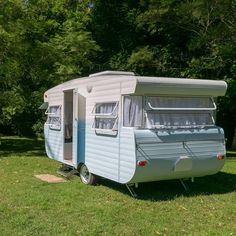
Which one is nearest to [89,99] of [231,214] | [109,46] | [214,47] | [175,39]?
[231,214]

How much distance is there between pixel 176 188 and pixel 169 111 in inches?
80.0

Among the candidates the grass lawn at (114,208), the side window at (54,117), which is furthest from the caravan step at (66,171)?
the side window at (54,117)

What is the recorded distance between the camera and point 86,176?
10.5 m

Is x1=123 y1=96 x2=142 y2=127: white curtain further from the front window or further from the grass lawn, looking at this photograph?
the grass lawn

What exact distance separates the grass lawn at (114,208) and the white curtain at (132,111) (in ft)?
5.02

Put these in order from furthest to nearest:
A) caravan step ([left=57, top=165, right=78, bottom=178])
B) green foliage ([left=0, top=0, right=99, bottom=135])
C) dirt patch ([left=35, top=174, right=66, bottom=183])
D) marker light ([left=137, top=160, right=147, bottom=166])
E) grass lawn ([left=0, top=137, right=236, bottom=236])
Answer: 1. green foliage ([left=0, top=0, right=99, bottom=135])
2. caravan step ([left=57, top=165, right=78, bottom=178])
3. dirt patch ([left=35, top=174, right=66, bottom=183])
4. marker light ([left=137, top=160, right=147, bottom=166])
5. grass lawn ([left=0, top=137, right=236, bottom=236])

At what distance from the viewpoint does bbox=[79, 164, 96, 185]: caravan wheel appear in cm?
1011

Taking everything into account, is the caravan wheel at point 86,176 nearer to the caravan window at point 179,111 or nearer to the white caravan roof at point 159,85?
the white caravan roof at point 159,85

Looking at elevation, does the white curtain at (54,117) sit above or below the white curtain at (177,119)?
below

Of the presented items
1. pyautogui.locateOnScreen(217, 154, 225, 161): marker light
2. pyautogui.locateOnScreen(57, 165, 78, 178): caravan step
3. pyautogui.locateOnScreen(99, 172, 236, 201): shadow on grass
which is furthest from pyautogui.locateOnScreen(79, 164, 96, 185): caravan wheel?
pyautogui.locateOnScreen(217, 154, 225, 161): marker light

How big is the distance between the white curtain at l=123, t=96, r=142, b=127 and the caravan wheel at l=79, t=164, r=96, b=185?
75.7 inches

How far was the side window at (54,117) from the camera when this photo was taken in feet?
40.5

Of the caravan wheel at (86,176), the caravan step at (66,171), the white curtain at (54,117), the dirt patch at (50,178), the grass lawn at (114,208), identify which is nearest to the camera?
the grass lawn at (114,208)

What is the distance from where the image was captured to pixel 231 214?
776 centimetres
